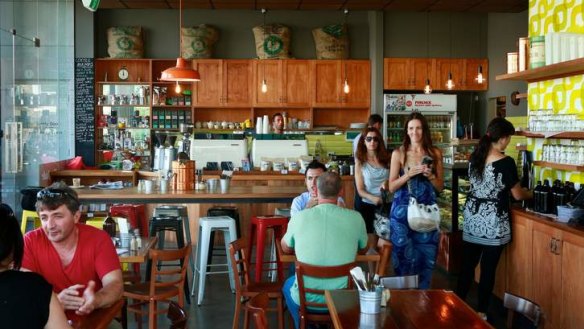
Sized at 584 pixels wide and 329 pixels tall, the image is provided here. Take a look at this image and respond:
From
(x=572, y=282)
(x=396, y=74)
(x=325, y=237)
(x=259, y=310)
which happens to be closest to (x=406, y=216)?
(x=572, y=282)

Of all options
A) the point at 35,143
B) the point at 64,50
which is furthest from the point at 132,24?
the point at 35,143

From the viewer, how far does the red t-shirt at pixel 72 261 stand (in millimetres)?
3332

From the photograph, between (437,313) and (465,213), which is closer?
(437,313)

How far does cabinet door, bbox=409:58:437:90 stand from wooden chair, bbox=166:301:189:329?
9940 millimetres

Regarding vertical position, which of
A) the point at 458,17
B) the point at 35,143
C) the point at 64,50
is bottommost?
the point at 35,143

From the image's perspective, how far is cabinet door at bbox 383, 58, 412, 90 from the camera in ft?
40.5

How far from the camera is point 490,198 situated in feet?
17.7

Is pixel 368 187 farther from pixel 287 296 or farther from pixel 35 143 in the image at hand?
pixel 35 143

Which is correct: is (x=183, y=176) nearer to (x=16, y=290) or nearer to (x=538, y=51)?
(x=538, y=51)

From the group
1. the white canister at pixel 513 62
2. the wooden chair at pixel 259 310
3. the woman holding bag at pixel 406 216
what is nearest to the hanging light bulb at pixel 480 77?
the white canister at pixel 513 62

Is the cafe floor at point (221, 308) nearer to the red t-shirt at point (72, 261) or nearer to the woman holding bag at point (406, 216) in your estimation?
the woman holding bag at point (406, 216)

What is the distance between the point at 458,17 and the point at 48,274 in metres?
10.8

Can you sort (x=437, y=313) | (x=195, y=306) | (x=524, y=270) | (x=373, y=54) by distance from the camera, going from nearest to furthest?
(x=437, y=313)
(x=524, y=270)
(x=195, y=306)
(x=373, y=54)

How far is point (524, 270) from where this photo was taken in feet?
17.8
